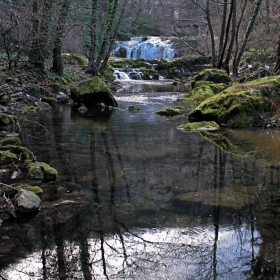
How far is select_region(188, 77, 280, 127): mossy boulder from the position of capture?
8.86 m

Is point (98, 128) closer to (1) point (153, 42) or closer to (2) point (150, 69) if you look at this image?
(2) point (150, 69)

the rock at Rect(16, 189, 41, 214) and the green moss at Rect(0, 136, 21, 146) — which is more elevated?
the green moss at Rect(0, 136, 21, 146)

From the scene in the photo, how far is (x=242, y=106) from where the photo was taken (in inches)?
349

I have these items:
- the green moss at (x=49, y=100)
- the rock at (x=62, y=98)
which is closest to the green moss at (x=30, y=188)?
the green moss at (x=49, y=100)

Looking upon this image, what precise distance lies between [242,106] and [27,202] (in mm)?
6922

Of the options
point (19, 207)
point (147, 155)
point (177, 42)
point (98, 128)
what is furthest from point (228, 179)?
point (177, 42)

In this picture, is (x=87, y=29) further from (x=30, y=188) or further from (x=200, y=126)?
(x=30, y=188)

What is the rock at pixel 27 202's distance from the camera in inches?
134

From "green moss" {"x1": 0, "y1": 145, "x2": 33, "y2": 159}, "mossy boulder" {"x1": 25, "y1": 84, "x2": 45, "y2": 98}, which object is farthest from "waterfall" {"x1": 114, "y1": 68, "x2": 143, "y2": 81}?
"green moss" {"x1": 0, "y1": 145, "x2": 33, "y2": 159}

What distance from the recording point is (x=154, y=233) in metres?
3.15

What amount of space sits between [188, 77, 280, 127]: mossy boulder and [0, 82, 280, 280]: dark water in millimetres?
2435

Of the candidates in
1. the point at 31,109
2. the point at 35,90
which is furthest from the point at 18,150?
the point at 35,90

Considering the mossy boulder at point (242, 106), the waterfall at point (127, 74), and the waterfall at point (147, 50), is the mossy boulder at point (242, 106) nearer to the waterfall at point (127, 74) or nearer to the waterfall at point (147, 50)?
the waterfall at point (127, 74)

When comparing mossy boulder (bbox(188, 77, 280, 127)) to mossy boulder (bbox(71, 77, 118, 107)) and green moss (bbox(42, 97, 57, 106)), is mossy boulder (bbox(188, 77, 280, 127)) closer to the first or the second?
mossy boulder (bbox(71, 77, 118, 107))
